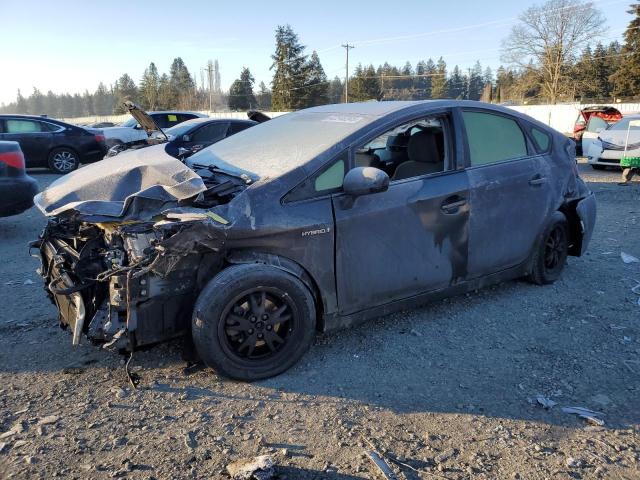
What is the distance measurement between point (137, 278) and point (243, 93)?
79937 mm

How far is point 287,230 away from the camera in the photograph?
10.6 ft

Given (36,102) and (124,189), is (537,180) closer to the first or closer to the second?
(124,189)

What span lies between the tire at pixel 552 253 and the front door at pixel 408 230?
1.07 metres

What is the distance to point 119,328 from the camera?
2979 millimetres

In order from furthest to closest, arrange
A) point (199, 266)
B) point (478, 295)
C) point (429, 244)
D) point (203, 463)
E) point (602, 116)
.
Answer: point (602, 116) → point (478, 295) → point (429, 244) → point (199, 266) → point (203, 463)

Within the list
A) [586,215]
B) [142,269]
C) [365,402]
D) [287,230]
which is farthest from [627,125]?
[142,269]

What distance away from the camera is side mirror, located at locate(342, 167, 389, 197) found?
130 inches

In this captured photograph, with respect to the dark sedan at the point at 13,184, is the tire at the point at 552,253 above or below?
below

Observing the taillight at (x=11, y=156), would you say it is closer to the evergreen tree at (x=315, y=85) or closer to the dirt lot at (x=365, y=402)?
the dirt lot at (x=365, y=402)

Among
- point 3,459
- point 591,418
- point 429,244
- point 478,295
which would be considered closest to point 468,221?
point 429,244

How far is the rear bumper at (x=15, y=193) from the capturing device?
652 centimetres

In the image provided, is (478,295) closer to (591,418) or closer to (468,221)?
(468,221)

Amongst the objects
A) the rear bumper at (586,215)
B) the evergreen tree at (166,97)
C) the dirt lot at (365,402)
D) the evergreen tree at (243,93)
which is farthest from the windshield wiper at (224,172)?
the evergreen tree at (243,93)

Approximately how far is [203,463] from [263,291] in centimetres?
100
